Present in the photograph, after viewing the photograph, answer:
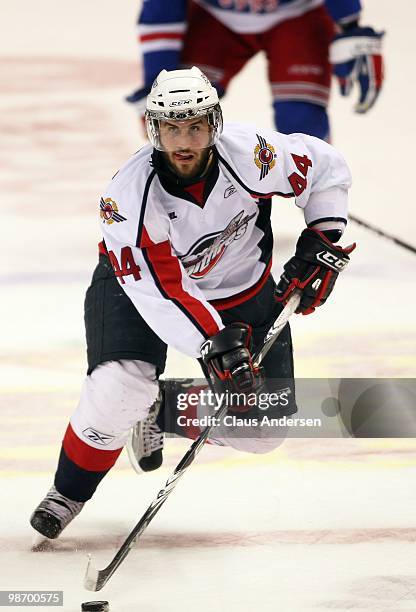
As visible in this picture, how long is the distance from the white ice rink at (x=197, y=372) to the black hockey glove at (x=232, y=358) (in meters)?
0.39

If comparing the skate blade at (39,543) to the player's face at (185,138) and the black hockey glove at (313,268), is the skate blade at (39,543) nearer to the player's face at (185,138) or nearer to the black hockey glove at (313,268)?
the black hockey glove at (313,268)

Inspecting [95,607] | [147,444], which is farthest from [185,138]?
[95,607]

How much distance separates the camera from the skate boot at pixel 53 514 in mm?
3402

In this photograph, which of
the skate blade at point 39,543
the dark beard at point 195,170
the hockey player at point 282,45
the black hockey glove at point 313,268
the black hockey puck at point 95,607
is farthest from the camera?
the hockey player at point 282,45

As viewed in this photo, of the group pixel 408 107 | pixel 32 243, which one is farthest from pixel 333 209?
pixel 408 107

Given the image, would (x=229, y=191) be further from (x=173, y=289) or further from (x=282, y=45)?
(x=282, y=45)

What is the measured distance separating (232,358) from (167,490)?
0.33m

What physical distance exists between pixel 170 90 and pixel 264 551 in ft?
3.36

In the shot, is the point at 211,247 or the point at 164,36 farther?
the point at 164,36

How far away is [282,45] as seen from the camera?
556 centimetres

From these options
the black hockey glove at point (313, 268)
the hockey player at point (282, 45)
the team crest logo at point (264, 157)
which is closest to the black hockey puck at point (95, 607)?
the black hockey glove at point (313, 268)

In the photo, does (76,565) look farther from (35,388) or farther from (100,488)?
(35,388)

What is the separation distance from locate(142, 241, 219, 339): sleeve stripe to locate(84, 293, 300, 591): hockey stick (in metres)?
0.17

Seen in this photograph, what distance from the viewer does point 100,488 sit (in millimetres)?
3799
